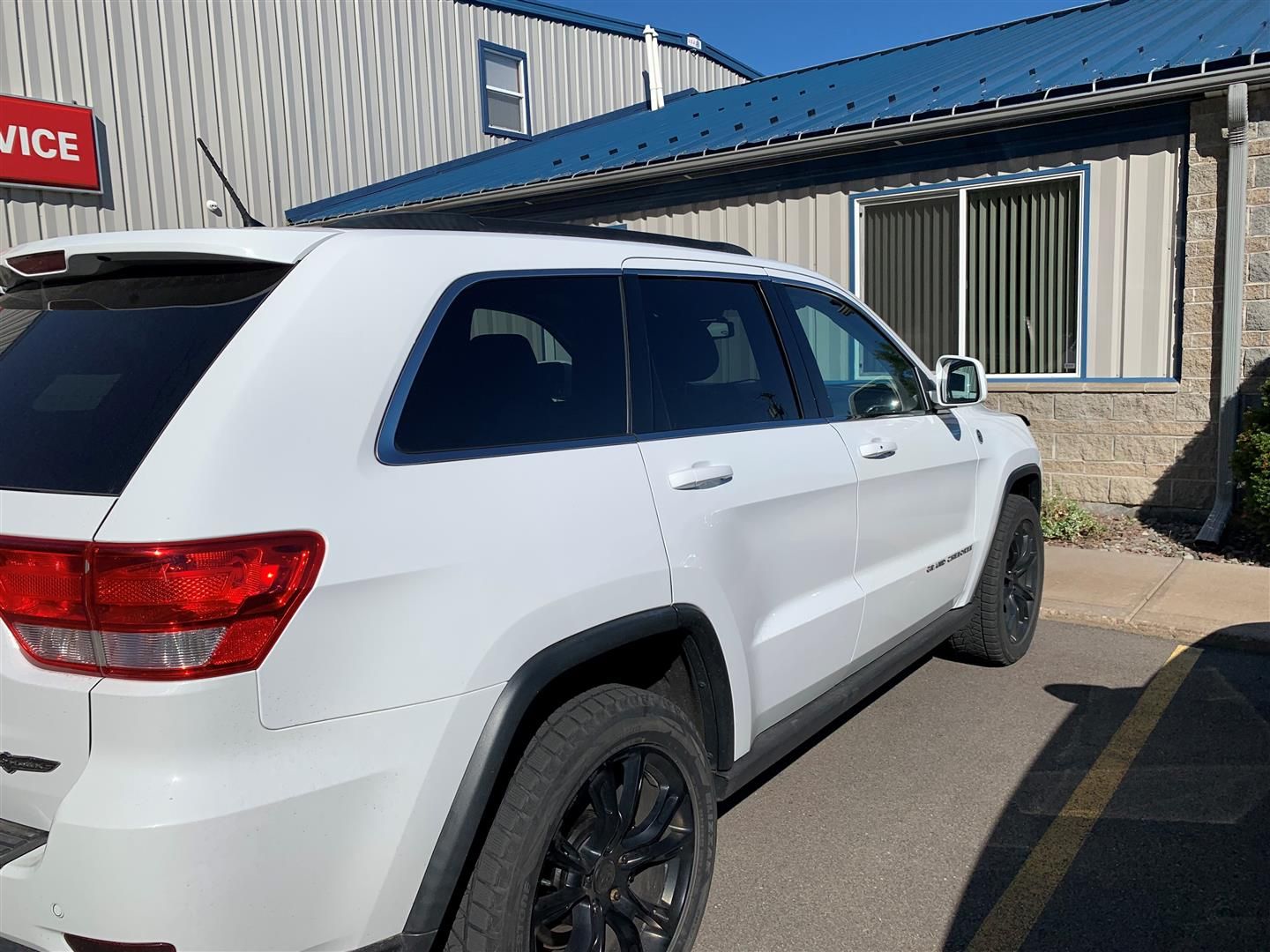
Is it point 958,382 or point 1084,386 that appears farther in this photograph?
point 1084,386

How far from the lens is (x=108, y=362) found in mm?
2031

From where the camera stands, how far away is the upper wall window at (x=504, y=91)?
16797 mm

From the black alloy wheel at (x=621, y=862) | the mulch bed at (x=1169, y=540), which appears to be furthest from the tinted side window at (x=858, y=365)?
the mulch bed at (x=1169, y=540)

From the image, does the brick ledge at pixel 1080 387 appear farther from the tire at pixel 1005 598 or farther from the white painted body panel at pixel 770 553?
the white painted body panel at pixel 770 553

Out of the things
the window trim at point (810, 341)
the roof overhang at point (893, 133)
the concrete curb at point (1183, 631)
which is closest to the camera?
the window trim at point (810, 341)

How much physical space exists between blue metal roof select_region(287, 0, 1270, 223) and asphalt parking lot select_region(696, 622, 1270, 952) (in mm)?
4733

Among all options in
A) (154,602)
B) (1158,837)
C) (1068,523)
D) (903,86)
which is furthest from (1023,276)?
(154,602)

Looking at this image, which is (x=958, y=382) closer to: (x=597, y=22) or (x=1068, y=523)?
(x=1068, y=523)

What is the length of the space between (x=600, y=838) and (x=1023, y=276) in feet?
23.3

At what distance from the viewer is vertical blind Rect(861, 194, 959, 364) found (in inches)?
336

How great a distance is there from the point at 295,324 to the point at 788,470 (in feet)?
5.21

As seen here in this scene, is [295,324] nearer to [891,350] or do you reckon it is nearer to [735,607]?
[735,607]

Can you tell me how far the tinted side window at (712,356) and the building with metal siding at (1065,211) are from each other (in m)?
5.11

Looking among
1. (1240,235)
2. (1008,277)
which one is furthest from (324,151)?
(1240,235)
